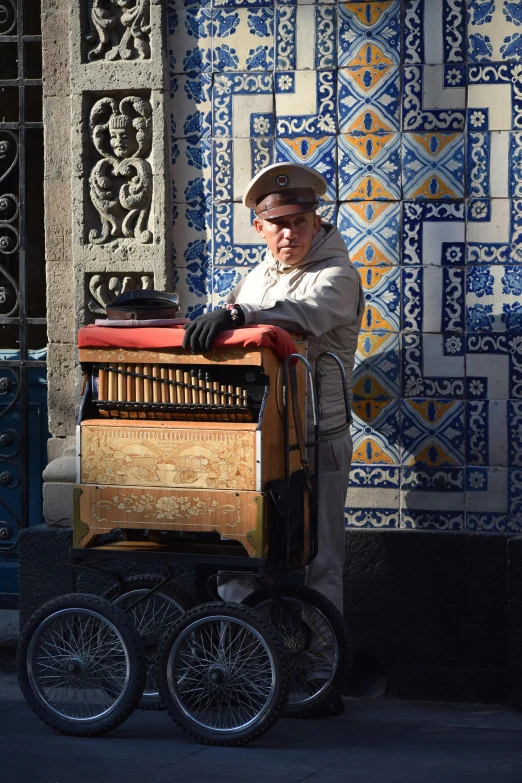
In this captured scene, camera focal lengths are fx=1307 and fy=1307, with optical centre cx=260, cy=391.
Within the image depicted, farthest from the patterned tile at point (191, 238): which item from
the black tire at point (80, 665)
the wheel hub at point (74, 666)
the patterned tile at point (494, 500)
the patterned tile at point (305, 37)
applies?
the wheel hub at point (74, 666)

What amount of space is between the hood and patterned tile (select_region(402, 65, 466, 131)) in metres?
0.67

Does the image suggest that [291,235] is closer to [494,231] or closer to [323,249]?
[323,249]

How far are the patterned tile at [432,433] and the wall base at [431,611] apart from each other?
12.9 inches

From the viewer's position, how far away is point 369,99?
5.77 meters

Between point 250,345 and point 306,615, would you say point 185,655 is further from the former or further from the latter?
point 250,345

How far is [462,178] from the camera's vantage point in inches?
224

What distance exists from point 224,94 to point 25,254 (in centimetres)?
134

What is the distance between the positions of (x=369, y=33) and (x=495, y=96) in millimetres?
624

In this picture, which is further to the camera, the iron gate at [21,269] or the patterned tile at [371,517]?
the iron gate at [21,269]

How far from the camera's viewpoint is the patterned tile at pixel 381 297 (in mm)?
5777

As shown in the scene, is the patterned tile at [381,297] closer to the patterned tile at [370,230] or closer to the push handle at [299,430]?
the patterned tile at [370,230]

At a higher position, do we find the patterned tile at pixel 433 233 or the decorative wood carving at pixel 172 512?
the patterned tile at pixel 433 233

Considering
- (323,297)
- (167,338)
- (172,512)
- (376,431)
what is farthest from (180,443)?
(376,431)

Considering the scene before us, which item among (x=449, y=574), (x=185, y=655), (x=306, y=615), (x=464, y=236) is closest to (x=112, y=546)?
(x=185, y=655)
